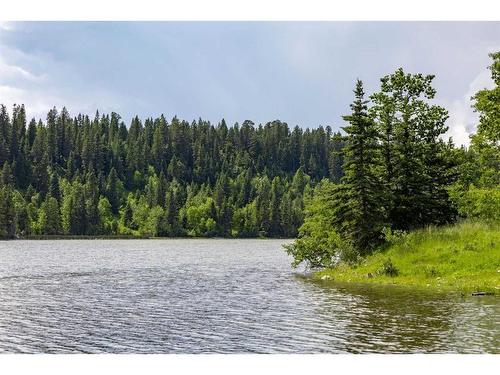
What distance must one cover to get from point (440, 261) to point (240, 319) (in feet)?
63.0

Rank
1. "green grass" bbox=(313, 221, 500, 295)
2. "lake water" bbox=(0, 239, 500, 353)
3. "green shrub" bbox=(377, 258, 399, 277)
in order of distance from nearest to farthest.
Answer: "lake water" bbox=(0, 239, 500, 353), "green grass" bbox=(313, 221, 500, 295), "green shrub" bbox=(377, 258, 399, 277)

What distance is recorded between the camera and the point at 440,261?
137 feet

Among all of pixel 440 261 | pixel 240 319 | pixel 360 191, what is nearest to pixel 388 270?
pixel 440 261

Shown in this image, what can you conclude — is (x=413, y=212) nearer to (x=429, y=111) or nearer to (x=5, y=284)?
(x=429, y=111)

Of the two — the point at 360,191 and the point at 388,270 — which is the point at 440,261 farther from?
the point at 360,191

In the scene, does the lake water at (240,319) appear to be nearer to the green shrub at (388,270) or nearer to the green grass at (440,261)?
the green grass at (440,261)

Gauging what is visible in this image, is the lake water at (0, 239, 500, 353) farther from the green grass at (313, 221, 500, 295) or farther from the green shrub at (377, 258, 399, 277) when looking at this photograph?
the green shrub at (377, 258, 399, 277)

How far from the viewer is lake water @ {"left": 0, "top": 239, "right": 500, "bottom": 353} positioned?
874 inches

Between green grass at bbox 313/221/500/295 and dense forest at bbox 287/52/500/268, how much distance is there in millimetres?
1565

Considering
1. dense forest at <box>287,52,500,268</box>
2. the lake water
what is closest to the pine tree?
dense forest at <box>287,52,500,268</box>

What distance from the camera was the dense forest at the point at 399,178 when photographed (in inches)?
1902

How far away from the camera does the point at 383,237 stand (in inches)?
1876

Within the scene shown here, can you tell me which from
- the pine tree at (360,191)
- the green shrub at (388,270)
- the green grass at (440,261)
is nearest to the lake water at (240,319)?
the green grass at (440,261)
